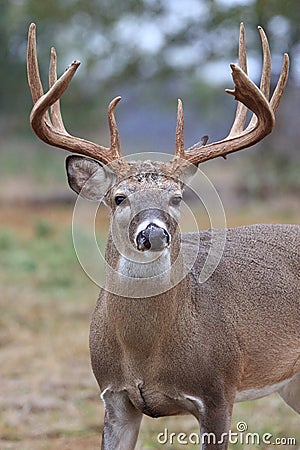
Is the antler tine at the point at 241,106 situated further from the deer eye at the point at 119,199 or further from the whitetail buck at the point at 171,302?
the deer eye at the point at 119,199

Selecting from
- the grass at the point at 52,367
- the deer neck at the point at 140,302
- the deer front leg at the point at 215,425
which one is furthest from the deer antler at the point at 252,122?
the grass at the point at 52,367

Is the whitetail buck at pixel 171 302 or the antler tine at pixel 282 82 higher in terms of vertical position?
the antler tine at pixel 282 82

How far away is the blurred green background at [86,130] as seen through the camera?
29.1 feet

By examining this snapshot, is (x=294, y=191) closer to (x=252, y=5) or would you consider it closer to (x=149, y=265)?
(x=252, y=5)

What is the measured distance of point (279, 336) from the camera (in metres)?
4.47

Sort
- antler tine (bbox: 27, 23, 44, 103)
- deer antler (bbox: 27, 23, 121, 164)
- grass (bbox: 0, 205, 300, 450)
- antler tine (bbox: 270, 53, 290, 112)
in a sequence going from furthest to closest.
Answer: grass (bbox: 0, 205, 300, 450) → antler tine (bbox: 270, 53, 290, 112) → antler tine (bbox: 27, 23, 44, 103) → deer antler (bbox: 27, 23, 121, 164)

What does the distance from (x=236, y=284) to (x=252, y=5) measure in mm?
12072

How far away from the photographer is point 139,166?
13.3 feet

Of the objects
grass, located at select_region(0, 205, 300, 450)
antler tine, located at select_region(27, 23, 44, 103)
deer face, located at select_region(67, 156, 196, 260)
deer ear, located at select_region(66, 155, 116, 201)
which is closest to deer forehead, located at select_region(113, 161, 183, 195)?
deer face, located at select_region(67, 156, 196, 260)

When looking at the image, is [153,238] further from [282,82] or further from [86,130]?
[86,130]

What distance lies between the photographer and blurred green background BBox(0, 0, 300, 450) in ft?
29.1

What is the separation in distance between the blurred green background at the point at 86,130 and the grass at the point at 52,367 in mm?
24

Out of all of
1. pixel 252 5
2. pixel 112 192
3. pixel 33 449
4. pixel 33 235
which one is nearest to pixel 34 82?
pixel 112 192

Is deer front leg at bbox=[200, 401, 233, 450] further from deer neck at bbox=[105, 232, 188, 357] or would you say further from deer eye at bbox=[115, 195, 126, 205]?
deer eye at bbox=[115, 195, 126, 205]
